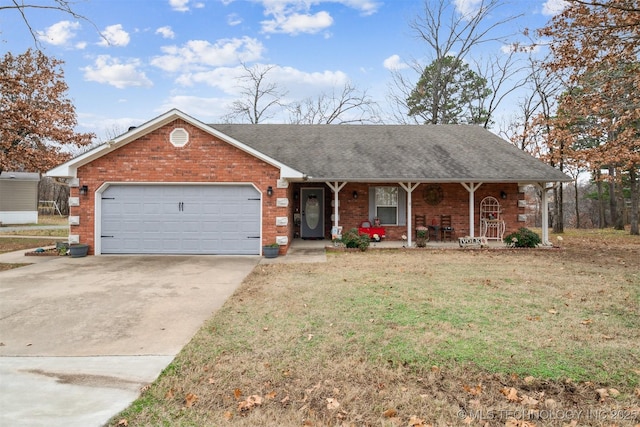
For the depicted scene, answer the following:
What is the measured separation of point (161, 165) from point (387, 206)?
26.9ft

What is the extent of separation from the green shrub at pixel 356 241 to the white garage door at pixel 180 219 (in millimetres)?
2998

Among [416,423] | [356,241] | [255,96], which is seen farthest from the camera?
[255,96]

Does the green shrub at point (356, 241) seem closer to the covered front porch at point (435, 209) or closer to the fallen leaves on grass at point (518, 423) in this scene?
the covered front porch at point (435, 209)

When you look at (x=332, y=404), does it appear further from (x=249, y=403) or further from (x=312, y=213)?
(x=312, y=213)

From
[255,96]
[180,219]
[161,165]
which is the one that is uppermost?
[255,96]

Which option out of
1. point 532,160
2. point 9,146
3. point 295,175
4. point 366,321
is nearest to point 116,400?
point 366,321

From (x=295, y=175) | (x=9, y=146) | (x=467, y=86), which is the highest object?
(x=467, y=86)

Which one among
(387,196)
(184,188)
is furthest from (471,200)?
(184,188)

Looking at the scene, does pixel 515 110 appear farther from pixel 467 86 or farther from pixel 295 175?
pixel 295 175

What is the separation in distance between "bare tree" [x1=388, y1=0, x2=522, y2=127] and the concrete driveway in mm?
22429

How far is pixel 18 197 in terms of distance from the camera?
2420 centimetres

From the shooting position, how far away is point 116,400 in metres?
3.09

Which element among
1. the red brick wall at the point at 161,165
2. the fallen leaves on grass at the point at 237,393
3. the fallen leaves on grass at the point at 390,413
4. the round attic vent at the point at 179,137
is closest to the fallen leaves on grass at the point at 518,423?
the fallen leaves on grass at the point at 390,413

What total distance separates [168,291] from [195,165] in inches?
207
